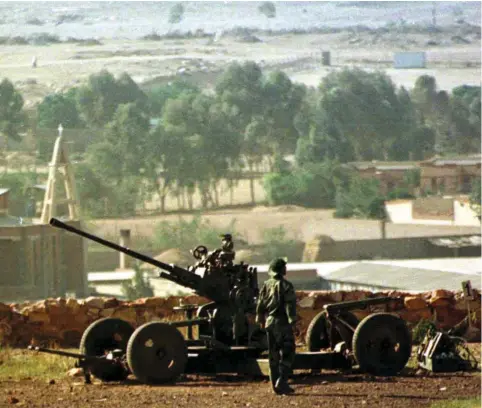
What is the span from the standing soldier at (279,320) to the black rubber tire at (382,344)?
100 centimetres

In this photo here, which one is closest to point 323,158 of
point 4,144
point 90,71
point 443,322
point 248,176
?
point 248,176

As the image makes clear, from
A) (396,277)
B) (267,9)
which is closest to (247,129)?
(267,9)

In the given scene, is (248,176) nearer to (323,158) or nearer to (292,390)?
(323,158)

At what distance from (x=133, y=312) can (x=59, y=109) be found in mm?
56762

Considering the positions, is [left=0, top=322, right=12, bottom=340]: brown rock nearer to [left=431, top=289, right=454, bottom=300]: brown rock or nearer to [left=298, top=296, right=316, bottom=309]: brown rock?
[left=298, top=296, right=316, bottom=309]: brown rock

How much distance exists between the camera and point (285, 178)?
78750mm

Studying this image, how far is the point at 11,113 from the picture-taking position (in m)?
65.5

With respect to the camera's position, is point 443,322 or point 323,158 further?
point 323,158

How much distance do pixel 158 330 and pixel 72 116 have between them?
62.9 metres

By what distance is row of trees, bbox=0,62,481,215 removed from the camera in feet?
244

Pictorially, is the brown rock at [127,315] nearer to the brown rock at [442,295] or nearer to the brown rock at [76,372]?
the brown rock at [76,372]

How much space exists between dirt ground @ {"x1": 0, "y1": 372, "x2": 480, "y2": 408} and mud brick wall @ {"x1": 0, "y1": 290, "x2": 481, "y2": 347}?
237cm

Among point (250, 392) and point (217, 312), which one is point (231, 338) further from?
point (250, 392)

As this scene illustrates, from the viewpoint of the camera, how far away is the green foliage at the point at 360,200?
75875 millimetres
